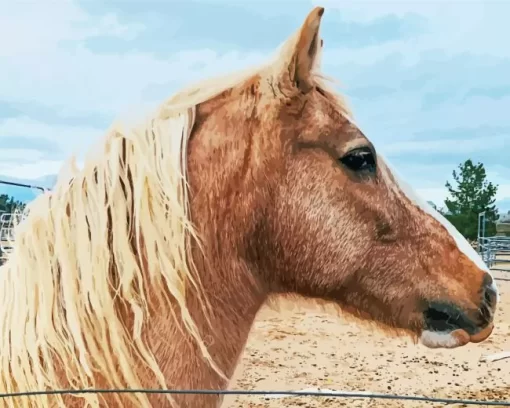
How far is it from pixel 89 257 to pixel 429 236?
806 millimetres

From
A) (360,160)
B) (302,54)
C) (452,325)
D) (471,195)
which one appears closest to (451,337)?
(452,325)

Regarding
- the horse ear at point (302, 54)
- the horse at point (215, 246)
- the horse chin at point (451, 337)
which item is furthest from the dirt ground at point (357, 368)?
the horse ear at point (302, 54)

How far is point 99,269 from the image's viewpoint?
1.18m

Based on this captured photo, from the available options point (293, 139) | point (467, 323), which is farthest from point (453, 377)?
point (293, 139)

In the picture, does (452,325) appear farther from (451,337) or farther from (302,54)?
(302,54)

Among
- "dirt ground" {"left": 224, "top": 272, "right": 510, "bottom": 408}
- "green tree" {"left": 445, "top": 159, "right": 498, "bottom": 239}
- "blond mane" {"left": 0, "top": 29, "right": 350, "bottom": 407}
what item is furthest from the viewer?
"green tree" {"left": 445, "top": 159, "right": 498, "bottom": 239}

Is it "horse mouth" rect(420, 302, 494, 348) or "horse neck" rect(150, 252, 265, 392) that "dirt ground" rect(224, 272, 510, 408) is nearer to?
"horse mouth" rect(420, 302, 494, 348)

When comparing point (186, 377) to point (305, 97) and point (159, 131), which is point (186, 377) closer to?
point (159, 131)

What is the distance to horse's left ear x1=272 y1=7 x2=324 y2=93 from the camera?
1.19 metres

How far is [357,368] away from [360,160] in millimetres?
4137

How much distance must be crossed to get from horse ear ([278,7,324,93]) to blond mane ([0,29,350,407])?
10.9 inches

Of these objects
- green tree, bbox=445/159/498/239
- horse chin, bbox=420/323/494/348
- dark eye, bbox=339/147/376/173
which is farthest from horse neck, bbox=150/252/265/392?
green tree, bbox=445/159/498/239

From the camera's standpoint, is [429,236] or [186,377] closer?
[186,377]

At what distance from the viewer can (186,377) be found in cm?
119
